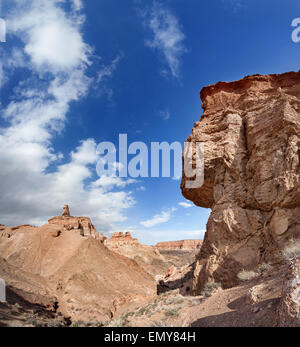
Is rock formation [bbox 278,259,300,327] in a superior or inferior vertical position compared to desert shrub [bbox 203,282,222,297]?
superior

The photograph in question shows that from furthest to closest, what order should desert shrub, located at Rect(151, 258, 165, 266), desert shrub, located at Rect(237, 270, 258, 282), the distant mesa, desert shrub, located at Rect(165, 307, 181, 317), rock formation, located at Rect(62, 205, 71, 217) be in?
1. the distant mesa
2. rock formation, located at Rect(62, 205, 71, 217)
3. desert shrub, located at Rect(151, 258, 165, 266)
4. desert shrub, located at Rect(237, 270, 258, 282)
5. desert shrub, located at Rect(165, 307, 181, 317)

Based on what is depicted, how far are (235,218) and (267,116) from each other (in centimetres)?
517

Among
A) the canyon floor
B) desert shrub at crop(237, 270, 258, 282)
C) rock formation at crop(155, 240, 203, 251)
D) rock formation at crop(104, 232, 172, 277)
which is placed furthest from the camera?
rock formation at crop(155, 240, 203, 251)

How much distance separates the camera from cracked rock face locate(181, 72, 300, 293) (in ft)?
30.8

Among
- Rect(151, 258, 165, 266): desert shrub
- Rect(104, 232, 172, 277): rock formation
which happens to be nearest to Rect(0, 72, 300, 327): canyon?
Rect(104, 232, 172, 277): rock formation

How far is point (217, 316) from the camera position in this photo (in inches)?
236

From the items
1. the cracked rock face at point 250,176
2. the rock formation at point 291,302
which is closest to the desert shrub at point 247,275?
the cracked rock face at point 250,176

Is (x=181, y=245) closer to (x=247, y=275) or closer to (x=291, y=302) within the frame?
(x=247, y=275)

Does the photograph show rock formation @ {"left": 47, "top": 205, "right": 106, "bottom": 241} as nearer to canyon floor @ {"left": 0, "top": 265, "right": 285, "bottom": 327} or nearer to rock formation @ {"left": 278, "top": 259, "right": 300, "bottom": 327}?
canyon floor @ {"left": 0, "top": 265, "right": 285, "bottom": 327}

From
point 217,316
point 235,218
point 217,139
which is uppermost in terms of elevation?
point 217,139
